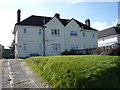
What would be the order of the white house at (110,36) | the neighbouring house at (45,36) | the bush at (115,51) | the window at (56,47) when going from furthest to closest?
the white house at (110,36) < the window at (56,47) < the neighbouring house at (45,36) < the bush at (115,51)

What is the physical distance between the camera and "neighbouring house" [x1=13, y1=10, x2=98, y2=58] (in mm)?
29031

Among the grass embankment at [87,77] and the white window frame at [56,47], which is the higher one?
the white window frame at [56,47]

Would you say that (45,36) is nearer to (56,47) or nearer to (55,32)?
(55,32)

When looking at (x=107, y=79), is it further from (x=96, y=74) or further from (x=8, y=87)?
(x=8, y=87)

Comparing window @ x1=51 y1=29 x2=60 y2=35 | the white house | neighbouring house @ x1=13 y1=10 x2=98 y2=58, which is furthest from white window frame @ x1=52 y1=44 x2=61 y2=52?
the white house

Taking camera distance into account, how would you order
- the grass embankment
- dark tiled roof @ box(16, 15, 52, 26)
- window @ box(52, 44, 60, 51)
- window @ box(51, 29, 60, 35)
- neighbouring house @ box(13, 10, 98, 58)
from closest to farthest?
the grass embankment, neighbouring house @ box(13, 10, 98, 58), dark tiled roof @ box(16, 15, 52, 26), window @ box(51, 29, 60, 35), window @ box(52, 44, 60, 51)

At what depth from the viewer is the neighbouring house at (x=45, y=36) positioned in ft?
95.2

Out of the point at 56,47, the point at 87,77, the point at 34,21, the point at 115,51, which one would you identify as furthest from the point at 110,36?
the point at 87,77

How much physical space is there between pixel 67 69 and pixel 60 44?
80.8 ft

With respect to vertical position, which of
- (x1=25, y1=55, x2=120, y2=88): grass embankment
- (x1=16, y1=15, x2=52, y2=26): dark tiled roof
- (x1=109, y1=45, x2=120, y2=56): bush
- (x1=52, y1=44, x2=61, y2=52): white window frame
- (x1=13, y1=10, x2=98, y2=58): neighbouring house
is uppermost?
(x1=16, y1=15, x2=52, y2=26): dark tiled roof

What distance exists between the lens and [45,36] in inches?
1203

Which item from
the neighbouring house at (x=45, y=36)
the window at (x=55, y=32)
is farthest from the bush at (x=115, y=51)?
the window at (x=55, y=32)

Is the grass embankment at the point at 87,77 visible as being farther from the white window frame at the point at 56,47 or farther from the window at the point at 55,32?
the window at the point at 55,32

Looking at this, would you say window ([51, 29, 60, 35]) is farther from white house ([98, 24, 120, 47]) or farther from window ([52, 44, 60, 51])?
white house ([98, 24, 120, 47])
